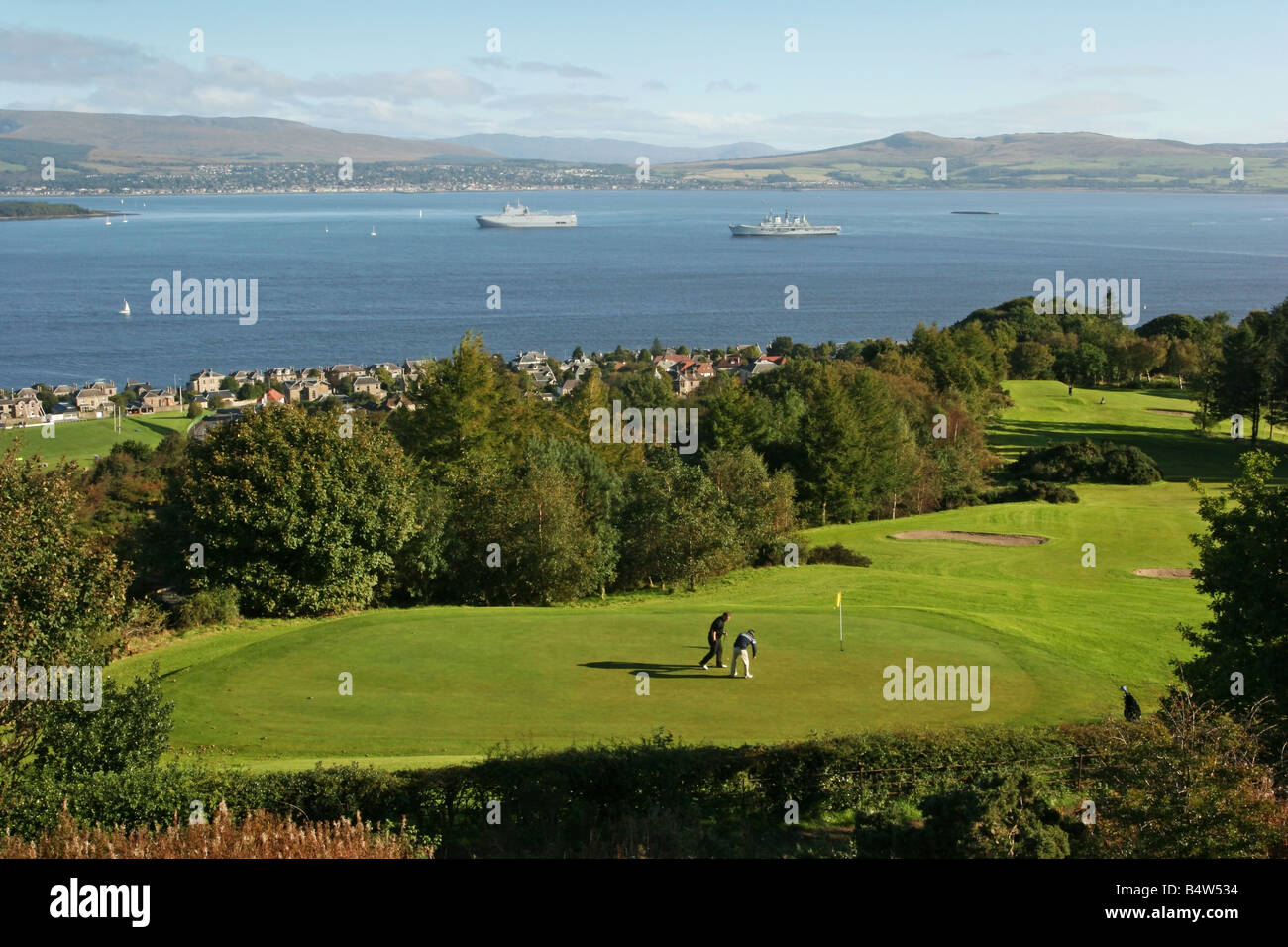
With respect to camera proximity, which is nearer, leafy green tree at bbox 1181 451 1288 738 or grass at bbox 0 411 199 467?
leafy green tree at bbox 1181 451 1288 738

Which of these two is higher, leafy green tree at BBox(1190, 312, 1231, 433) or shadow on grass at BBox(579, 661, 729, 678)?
leafy green tree at BBox(1190, 312, 1231, 433)

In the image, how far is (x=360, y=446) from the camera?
92.2 ft

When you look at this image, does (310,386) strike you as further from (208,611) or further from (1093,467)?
(208,611)

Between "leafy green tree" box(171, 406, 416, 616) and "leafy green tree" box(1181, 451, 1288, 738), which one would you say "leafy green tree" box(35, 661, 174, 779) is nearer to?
"leafy green tree" box(171, 406, 416, 616)

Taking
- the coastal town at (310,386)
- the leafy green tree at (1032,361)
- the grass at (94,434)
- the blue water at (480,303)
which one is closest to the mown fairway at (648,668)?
the grass at (94,434)

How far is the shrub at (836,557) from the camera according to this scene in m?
34.7

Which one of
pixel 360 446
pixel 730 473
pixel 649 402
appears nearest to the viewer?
pixel 360 446

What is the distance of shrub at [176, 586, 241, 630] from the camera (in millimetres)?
22641

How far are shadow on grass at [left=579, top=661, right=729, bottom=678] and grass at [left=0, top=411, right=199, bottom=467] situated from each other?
5742cm

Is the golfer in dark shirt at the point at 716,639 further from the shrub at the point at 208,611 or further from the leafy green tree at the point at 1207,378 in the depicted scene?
the leafy green tree at the point at 1207,378

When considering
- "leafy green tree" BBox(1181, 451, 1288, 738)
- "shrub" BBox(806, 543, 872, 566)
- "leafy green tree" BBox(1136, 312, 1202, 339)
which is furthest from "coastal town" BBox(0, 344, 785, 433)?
"leafy green tree" BBox(1181, 451, 1288, 738)
